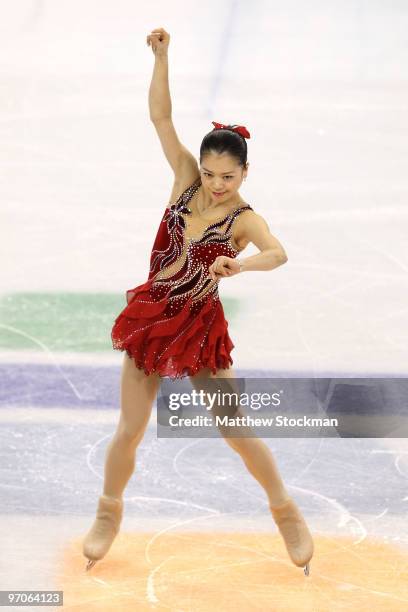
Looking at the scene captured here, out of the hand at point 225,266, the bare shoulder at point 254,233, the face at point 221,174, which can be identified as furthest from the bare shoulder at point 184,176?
the hand at point 225,266

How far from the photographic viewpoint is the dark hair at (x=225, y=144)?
3.95m

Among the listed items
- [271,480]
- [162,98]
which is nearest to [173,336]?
[271,480]

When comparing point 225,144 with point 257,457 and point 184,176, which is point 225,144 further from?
point 257,457

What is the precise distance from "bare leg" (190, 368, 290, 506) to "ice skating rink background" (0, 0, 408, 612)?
0.89 feet

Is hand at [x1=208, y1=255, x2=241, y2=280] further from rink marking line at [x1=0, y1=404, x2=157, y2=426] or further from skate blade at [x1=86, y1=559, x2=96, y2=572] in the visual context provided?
rink marking line at [x1=0, y1=404, x2=157, y2=426]

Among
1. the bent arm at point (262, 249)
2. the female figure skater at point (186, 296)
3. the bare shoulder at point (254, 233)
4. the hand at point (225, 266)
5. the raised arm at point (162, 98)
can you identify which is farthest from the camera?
the raised arm at point (162, 98)

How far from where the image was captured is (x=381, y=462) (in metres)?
5.06

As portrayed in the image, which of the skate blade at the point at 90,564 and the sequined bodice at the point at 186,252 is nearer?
the sequined bodice at the point at 186,252

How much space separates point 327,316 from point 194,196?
2055mm

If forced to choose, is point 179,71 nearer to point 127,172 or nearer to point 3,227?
point 127,172

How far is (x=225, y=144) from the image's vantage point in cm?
395

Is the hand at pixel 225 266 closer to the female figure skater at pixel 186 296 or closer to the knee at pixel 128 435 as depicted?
the female figure skater at pixel 186 296

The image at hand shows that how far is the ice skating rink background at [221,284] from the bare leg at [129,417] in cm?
35

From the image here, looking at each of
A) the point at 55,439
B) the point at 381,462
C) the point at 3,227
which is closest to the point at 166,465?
the point at 55,439
